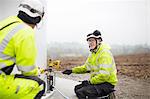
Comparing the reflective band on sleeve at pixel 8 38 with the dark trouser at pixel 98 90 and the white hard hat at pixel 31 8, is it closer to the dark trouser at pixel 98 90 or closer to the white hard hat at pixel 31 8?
the white hard hat at pixel 31 8

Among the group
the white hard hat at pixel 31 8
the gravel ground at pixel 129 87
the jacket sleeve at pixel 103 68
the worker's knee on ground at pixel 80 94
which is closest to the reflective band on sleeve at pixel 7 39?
the white hard hat at pixel 31 8

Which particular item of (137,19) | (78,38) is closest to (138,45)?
(137,19)

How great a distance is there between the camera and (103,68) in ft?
8.87

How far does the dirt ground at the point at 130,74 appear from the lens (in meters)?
3.58

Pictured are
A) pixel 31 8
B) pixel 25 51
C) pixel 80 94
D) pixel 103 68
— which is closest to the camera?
pixel 25 51

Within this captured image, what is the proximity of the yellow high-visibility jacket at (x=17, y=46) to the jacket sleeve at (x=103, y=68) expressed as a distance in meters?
1.08

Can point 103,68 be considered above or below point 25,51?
below

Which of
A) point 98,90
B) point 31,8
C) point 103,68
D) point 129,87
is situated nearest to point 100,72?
point 103,68

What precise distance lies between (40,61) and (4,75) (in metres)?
1.56

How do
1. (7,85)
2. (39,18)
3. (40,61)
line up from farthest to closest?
(40,61), (39,18), (7,85)

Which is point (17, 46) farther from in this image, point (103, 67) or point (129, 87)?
point (129, 87)

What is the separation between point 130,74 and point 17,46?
2.27m

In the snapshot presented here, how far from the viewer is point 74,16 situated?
11.8ft

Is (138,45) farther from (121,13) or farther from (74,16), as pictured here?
(74,16)
